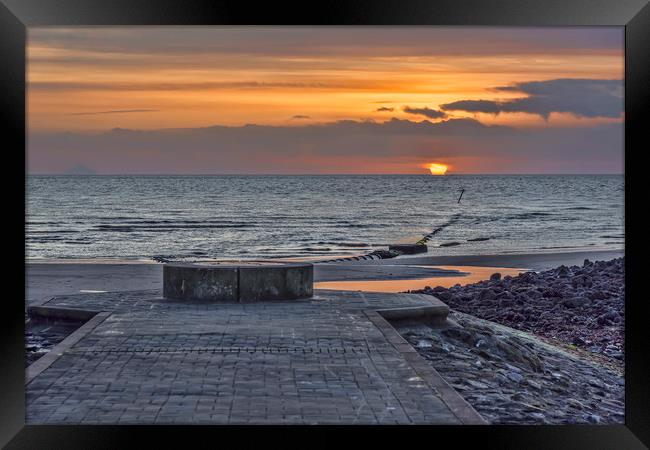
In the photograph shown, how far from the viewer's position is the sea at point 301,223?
4000 centimetres

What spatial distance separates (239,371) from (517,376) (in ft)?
11.3

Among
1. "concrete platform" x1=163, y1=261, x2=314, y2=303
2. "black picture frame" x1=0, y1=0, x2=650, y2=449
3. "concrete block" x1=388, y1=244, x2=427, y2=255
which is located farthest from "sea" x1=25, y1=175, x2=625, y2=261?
"black picture frame" x1=0, y1=0, x2=650, y2=449

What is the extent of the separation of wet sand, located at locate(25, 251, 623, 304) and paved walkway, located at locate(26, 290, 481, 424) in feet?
27.8

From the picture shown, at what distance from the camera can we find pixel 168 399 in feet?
27.8

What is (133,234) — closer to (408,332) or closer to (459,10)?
(408,332)

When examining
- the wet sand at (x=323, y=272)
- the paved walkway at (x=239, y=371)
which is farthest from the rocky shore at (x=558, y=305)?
the paved walkway at (x=239, y=371)

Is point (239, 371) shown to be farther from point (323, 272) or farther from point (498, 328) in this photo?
point (323, 272)

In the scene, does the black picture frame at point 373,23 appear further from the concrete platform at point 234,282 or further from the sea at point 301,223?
the sea at point 301,223

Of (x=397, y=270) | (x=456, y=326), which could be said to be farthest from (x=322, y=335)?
(x=397, y=270)

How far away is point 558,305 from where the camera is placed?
18.7m

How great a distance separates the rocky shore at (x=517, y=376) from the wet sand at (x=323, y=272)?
828 centimetres

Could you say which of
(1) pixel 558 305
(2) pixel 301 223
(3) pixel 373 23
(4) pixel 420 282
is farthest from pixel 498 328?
(2) pixel 301 223

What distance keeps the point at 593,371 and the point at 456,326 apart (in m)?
1.79

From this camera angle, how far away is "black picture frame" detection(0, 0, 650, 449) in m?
6.77
